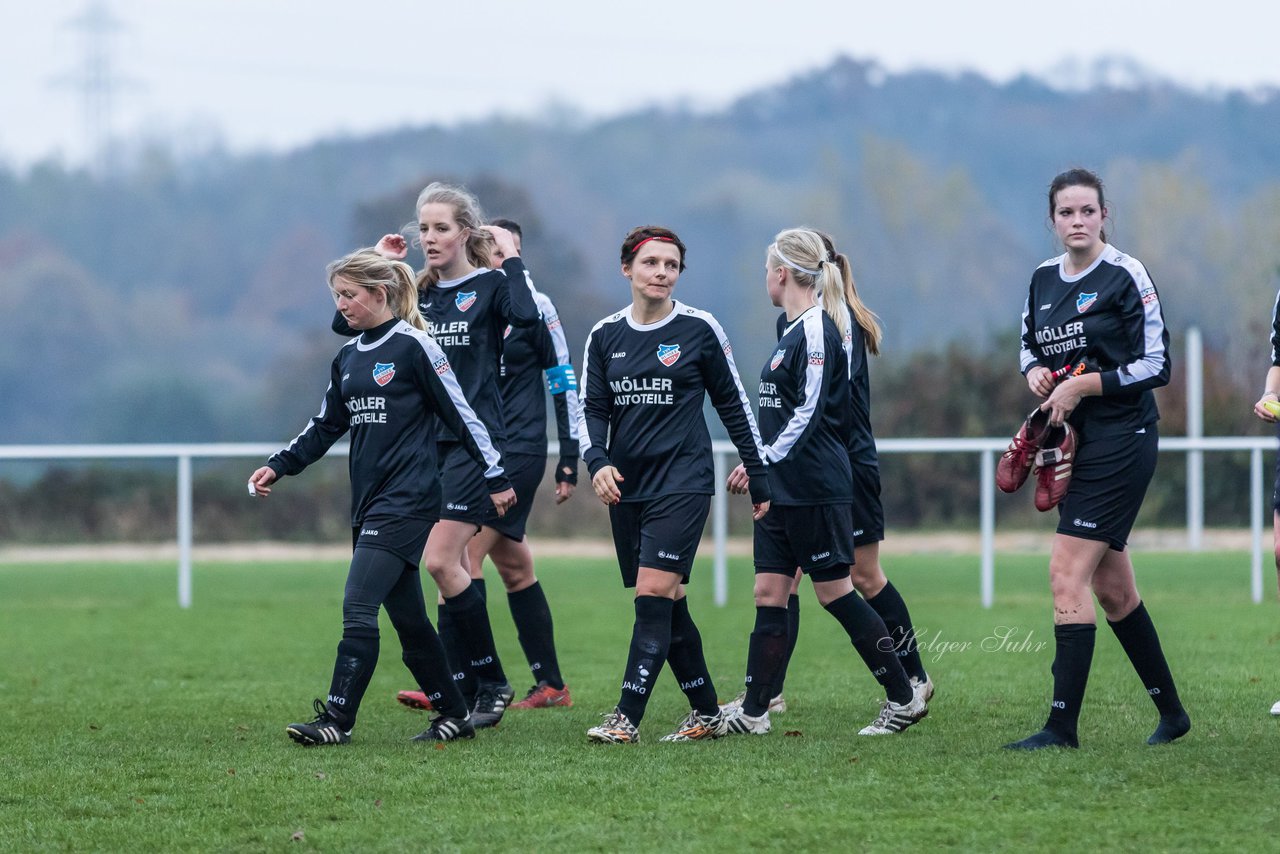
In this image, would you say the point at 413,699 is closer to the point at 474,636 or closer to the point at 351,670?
the point at 474,636

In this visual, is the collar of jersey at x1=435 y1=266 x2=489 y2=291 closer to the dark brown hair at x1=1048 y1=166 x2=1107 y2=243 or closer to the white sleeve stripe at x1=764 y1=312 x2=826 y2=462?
the white sleeve stripe at x1=764 y1=312 x2=826 y2=462

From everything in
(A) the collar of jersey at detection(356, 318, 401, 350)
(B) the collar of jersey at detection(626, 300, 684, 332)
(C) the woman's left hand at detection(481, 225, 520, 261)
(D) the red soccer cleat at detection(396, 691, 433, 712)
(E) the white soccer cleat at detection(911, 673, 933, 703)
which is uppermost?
(C) the woman's left hand at detection(481, 225, 520, 261)

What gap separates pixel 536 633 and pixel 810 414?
1.92 metres

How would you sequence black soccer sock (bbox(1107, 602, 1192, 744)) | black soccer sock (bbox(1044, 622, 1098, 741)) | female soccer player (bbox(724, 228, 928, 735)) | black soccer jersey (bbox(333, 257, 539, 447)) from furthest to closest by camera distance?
black soccer jersey (bbox(333, 257, 539, 447))
female soccer player (bbox(724, 228, 928, 735))
black soccer sock (bbox(1107, 602, 1192, 744))
black soccer sock (bbox(1044, 622, 1098, 741))

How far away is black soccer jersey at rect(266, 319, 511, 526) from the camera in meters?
5.82

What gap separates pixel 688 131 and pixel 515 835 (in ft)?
127

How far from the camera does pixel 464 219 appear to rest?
668cm

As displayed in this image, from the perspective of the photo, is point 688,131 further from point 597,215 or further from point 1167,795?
point 1167,795

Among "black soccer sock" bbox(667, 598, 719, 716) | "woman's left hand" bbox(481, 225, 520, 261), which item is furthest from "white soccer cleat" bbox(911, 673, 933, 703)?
"woman's left hand" bbox(481, 225, 520, 261)

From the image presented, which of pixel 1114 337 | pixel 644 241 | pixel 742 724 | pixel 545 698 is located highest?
pixel 644 241

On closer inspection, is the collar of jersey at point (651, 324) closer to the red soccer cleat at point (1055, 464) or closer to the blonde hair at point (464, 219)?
the blonde hair at point (464, 219)

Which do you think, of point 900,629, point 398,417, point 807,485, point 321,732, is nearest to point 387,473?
point 398,417

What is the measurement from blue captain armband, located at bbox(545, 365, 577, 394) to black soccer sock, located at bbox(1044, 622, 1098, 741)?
2.63m

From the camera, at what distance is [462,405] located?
19.5ft
